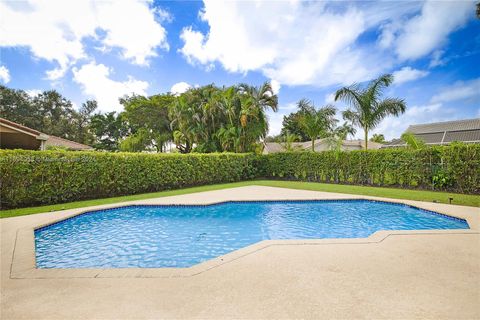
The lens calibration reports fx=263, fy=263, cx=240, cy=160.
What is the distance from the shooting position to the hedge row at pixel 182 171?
9875mm

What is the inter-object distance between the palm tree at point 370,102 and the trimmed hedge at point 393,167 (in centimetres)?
241

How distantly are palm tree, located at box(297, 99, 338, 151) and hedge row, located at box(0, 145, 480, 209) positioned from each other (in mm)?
2163

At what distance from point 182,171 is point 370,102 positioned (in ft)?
40.3

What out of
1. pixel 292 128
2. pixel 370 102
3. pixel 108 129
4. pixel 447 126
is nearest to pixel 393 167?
pixel 370 102

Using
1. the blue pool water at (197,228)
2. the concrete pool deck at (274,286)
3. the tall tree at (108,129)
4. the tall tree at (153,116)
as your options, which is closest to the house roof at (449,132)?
the blue pool water at (197,228)

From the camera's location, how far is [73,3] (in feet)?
27.7

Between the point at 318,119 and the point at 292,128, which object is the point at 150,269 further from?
the point at 292,128

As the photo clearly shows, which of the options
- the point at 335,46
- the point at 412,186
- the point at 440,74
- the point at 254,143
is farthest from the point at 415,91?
the point at 254,143

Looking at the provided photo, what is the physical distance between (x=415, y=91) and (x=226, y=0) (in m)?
13.3

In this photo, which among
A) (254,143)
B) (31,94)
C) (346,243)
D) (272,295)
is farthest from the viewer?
(31,94)

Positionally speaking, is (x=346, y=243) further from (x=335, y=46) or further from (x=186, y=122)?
(x=186, y=122)

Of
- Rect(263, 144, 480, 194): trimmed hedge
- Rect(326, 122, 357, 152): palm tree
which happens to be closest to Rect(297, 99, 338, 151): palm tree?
Rect(326, 122, 357, 152): palm tree

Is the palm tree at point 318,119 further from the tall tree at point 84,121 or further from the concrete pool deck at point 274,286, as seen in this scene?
the tall tree at point 84,121

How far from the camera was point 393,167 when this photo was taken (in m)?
14.2
